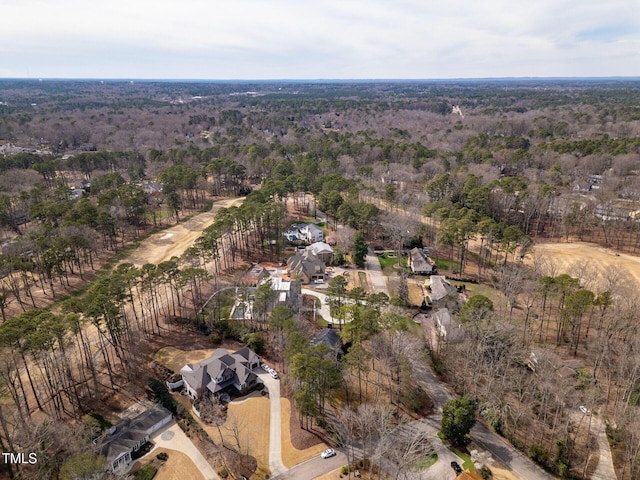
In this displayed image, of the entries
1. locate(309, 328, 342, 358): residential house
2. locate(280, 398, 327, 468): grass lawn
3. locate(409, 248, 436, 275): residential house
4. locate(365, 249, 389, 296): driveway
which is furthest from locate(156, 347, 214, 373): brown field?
locate(409, 248, 436, 275): residential house

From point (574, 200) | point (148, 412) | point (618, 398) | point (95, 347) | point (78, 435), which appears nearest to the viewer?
point (78, 435)

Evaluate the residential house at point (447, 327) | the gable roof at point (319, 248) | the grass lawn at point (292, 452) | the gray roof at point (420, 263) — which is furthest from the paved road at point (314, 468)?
the gable roof at point (319, 248)

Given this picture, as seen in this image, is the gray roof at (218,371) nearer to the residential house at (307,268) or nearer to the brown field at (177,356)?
the brown field at (177,356)

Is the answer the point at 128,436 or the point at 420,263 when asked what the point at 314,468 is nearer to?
the point at 128,436

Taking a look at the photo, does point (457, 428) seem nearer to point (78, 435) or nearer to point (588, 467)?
point (588, 467)

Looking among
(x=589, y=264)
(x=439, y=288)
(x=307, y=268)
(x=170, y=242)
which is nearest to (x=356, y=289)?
(x=439, y=288)

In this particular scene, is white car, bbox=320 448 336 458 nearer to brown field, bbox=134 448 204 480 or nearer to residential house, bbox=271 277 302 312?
brown field, bbox=134 448 204 480

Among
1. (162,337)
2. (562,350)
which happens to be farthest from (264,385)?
(562,350)

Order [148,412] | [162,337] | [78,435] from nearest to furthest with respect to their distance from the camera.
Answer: [78,435]
[148,412]
[162,337]
